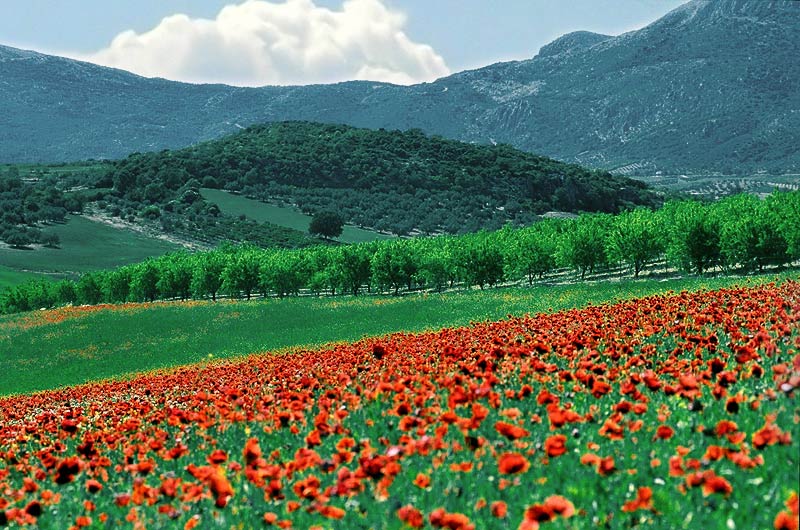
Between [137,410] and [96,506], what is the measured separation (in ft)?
15.8

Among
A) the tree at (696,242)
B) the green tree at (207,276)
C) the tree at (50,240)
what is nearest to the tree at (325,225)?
the tree at (50,240)

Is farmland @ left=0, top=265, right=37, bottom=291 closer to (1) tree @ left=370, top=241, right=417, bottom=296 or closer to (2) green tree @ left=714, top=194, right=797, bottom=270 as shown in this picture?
(1) tree @ left=370, top=241, right=417, bottom=296

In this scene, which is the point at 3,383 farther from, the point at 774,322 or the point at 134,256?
the point at 134,256

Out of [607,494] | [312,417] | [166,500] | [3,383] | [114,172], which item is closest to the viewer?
[607,494]

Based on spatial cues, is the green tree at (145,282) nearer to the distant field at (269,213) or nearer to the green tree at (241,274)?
the green tree at (241,274)

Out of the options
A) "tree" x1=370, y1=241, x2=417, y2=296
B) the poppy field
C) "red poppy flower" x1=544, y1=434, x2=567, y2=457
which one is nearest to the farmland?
"tree" x1=370, y1=241, x2=417, y2=296

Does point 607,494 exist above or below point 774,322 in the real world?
below

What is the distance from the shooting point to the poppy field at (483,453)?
16.9 ft

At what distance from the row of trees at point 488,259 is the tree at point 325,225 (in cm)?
6303

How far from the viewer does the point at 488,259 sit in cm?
8194

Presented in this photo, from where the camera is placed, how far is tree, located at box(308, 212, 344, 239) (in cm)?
16862

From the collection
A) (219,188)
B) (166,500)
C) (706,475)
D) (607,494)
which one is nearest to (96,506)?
(166,500)

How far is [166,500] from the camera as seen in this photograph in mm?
6559

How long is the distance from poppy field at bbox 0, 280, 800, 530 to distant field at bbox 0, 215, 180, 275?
126917mm
